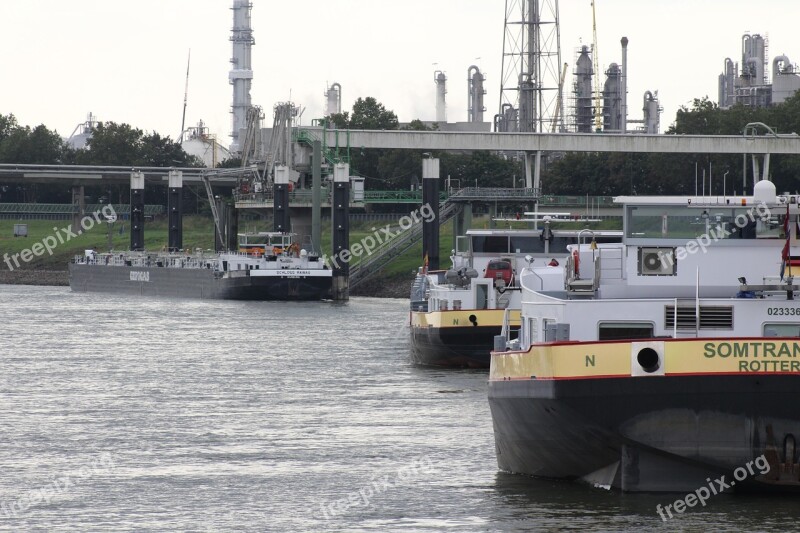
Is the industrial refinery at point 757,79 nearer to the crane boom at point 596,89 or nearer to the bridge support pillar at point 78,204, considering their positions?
the crane boom at point 596,89

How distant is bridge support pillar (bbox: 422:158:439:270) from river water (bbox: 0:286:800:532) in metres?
35.9

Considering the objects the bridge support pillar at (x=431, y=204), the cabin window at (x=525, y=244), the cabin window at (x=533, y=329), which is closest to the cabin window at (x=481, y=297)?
the cabin window at (x=525, y=244)

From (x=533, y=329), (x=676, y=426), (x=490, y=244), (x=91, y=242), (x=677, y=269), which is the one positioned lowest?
(x=676, y=426)

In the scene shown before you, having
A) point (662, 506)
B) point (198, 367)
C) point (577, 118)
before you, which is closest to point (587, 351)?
point (662, 506)

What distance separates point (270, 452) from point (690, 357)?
10468 mm

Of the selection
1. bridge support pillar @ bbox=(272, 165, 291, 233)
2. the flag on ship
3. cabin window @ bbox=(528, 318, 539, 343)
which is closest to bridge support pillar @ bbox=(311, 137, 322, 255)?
bridge support pillar @ bbox=(272, 165, 291, 233)

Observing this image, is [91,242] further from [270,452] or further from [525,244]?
[270,452]

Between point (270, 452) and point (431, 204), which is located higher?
point (431, 204)

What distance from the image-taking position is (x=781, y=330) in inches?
924

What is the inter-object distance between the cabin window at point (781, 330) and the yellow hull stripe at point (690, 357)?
1.85 meters

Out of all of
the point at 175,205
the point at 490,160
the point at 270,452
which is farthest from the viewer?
the point at 490,160

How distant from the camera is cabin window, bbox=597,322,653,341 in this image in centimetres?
2361

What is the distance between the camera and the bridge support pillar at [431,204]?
93.6 m

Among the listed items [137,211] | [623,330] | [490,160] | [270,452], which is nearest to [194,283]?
[137,211]
